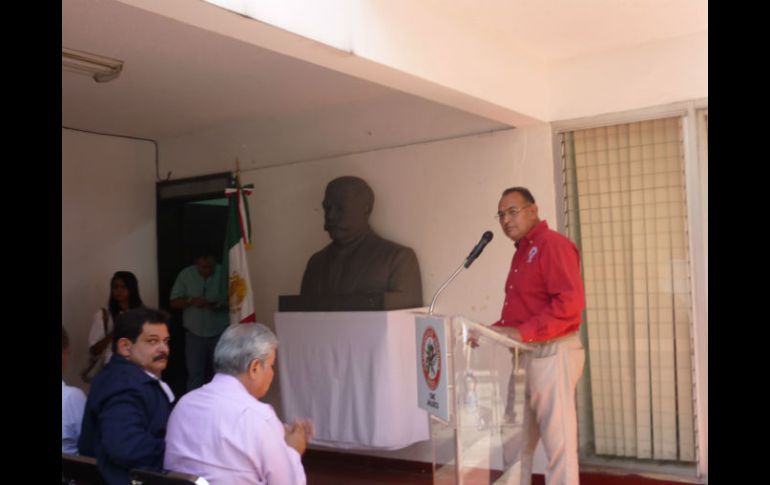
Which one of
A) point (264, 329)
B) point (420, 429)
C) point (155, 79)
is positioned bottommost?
point (420, 429)

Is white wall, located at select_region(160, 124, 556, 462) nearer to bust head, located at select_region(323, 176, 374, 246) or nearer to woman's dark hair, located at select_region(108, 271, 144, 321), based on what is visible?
bust head, located at select_region(323, 176, 374, 246)

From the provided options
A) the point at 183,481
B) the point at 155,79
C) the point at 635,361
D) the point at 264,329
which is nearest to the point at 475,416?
the point at 264,329

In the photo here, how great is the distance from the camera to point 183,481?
2.41 m

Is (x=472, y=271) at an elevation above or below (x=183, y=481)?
above

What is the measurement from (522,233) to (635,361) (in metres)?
1.39

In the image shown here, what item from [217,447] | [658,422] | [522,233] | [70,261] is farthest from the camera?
[70,261]

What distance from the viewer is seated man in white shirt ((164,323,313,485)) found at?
2605 mm

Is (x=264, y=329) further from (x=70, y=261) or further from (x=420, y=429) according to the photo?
(x=70, y=261)

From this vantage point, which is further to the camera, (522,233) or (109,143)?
(109,143)

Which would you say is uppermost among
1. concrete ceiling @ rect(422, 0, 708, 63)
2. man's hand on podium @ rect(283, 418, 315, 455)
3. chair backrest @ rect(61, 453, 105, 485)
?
concrete ceiling @ rect(422, 0, 708, 63)

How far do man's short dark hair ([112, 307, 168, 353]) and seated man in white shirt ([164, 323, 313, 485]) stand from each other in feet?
1.80

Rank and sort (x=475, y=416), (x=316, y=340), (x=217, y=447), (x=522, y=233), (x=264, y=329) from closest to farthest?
(x=217, y=447)
(x=264, y=329)
(x=475, y=416)
(x=522, y=233)
(x=316, y=340)

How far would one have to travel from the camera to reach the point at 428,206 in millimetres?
6070

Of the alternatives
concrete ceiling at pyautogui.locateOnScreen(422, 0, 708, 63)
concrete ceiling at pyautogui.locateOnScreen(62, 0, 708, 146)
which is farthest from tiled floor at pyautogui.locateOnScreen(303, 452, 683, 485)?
concrete ceiling at pyautogui.locateOnScreen(422, 0, 708, 63)
